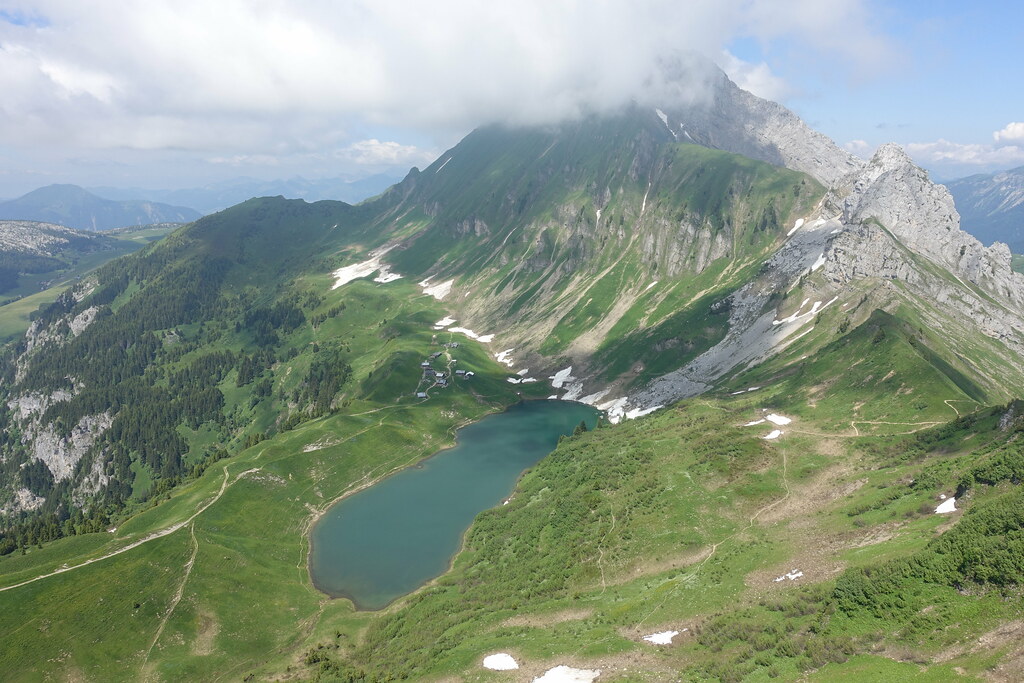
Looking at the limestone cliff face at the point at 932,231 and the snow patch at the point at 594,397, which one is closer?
the limestone cliff face at the point at 932,231

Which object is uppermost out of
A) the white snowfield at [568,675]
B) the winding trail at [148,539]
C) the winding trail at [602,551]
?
the white snowfield at [568,675]

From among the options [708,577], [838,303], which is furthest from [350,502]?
[838,303]

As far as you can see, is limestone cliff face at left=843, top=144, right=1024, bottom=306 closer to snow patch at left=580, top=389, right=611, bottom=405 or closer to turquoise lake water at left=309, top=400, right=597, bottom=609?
snow patch at left=580, top=389, right=611, bottom=405

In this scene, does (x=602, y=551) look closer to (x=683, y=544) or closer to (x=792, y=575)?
(x=683, y=544)

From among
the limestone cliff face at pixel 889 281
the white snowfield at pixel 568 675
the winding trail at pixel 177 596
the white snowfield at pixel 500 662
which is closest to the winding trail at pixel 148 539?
the winding trail at pixel 177 596

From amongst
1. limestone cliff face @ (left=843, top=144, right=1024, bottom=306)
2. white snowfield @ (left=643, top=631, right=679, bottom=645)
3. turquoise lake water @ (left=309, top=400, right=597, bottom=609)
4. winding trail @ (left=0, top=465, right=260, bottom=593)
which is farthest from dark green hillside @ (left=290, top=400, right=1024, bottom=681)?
limestone cliff face @ (left=843, top=144, right=1024, bottom=306)

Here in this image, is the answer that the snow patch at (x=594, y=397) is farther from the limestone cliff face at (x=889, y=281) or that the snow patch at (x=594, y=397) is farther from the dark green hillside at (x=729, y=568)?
the dark green hillside at (x=729, y=568)
